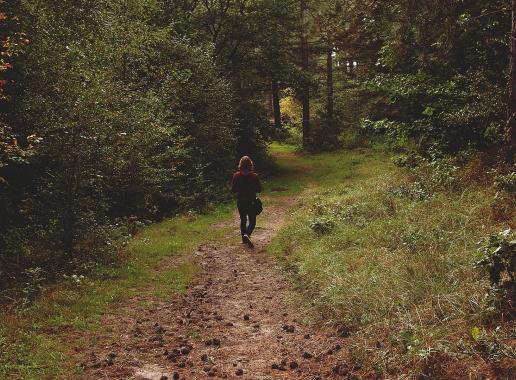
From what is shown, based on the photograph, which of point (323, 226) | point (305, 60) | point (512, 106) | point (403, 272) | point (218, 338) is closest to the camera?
point (218, 338)

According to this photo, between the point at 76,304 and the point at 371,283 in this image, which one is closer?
the point at 371,283

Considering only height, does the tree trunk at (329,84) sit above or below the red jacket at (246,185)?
above

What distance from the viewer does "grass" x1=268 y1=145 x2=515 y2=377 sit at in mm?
4617

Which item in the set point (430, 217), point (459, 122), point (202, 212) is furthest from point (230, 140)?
point (430, 217)

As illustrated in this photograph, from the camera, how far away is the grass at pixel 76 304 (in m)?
5.30

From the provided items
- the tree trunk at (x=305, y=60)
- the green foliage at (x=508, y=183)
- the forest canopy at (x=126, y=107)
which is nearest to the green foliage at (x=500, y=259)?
the green foliage at (x=508, y=183)

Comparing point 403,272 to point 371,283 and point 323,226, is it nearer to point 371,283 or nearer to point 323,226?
point 371,283

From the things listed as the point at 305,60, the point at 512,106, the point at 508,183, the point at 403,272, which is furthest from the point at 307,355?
the point at 305,60

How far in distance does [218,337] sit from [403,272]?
2.71 meters

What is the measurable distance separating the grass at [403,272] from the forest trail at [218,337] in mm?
463

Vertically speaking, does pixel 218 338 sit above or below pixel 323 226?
below

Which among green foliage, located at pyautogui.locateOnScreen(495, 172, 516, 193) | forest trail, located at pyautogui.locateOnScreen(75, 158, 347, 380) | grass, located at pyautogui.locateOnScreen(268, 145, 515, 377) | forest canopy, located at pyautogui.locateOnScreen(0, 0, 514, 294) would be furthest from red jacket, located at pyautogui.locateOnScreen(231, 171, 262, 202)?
green foliage, located at pyautogui.locateOnScreen(495, 172, 516, 193)

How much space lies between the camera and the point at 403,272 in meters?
6.39

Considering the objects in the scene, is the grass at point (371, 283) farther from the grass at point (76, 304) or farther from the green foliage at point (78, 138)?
the green foliage at point (78, 138)
